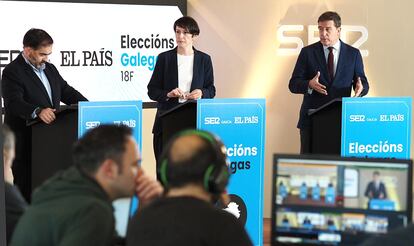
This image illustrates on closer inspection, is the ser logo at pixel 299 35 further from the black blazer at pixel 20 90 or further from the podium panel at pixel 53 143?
the podium panel at pixel 53 143

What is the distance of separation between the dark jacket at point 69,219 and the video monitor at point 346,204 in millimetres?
544

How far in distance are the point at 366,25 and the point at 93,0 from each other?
2.55 m

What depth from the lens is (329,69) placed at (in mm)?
7266

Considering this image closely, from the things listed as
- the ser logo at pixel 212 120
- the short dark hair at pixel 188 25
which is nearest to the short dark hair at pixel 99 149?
the ser logo at pixel 212 120


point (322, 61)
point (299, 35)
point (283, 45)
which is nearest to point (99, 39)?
point (283, 45)

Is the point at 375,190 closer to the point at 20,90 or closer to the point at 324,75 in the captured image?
the point at 20,90

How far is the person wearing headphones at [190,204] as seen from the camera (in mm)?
2594

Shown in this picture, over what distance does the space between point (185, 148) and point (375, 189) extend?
Result: 0.60 meters

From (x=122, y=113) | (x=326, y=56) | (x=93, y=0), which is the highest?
(x=93, y=0)

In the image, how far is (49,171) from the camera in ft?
21.0

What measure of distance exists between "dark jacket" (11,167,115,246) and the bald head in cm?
25

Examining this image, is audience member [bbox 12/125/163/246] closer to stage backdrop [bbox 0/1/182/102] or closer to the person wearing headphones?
the person wearing headphones

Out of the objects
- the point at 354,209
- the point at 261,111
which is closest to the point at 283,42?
the point at 261,111

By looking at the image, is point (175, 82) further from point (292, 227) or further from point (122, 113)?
point (292, 227)
